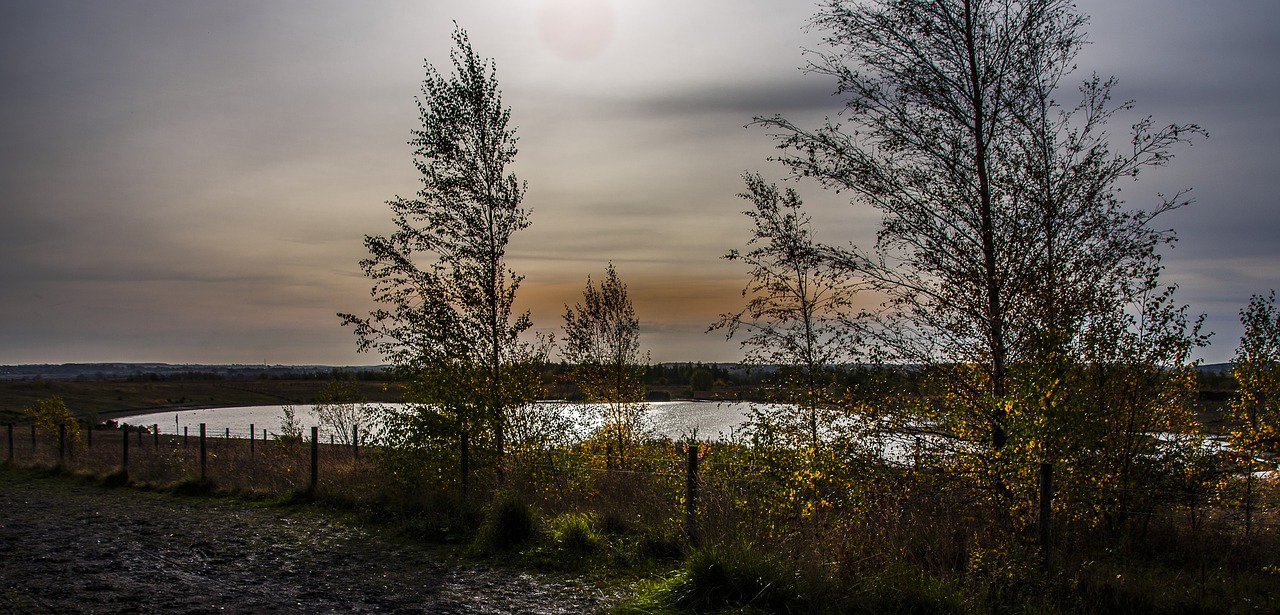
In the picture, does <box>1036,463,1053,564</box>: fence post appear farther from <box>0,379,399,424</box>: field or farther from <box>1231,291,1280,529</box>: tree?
<box>0,379,399,424</box>: field

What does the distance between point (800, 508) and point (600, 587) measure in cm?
215

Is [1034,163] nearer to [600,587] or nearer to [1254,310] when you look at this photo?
[1254,310]

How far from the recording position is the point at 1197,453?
899 centimetres

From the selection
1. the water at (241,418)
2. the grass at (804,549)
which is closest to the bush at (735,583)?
the grass at (804,549)

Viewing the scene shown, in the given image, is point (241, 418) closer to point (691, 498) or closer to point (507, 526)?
point (507, 526)

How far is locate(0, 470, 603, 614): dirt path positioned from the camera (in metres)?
6.94

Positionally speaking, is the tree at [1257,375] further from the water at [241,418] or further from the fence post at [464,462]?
the water at [241,418]

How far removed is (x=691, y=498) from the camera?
8.80 m

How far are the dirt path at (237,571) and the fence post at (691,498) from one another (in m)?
1.43

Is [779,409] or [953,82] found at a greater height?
[953,82]

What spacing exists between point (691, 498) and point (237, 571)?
4.90m

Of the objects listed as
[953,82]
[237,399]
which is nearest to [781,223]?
[953,82]

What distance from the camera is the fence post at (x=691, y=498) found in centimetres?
862


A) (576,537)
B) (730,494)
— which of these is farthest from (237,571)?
(730,494)
